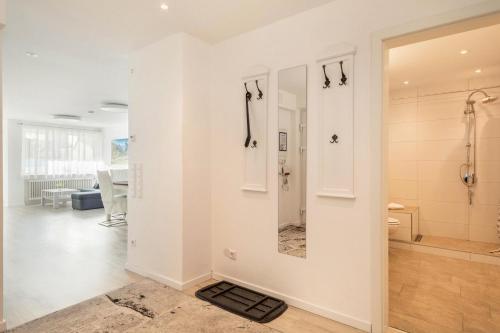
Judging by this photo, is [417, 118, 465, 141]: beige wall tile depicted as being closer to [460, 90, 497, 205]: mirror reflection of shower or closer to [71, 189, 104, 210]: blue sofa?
[460, 90, 497, 205]: mirror reflection of shower

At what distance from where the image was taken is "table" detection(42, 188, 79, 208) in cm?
790

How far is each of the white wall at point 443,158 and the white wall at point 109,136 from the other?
8138 mm

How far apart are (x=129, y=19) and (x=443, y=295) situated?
12.4ft

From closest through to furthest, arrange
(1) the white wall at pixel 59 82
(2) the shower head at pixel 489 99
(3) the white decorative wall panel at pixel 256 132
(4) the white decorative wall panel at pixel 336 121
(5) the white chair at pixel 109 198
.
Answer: (4) the white decorative wall panel at pixel 336 121, (3) the white decorative wall panel at pixel 256 132, (1) the white wall at pixel 59 82, (2) the shower head at pixel 489 99, (5) the white chair at pixel 109 198

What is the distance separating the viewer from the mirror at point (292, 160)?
242 cm

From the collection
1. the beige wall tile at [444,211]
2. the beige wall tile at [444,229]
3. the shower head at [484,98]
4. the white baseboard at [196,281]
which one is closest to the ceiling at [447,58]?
the shower head at [484,98]

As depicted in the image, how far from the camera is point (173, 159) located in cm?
282

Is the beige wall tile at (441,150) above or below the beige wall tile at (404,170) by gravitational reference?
above

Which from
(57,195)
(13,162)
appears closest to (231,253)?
(57,195)

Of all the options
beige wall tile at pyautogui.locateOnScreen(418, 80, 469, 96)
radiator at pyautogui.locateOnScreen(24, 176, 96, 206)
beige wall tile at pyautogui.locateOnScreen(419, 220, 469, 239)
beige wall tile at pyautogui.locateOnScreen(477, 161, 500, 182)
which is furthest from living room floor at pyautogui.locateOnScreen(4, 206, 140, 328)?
beige wall tile at pyautogui.locateOnScreen(418, 80, 469, 96)

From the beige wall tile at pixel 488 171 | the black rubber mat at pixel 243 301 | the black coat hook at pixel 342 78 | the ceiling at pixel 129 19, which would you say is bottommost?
the black rubber mat at pixel 243 301

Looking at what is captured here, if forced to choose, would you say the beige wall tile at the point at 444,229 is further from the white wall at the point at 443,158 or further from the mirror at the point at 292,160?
the mirror at the point at 292,160

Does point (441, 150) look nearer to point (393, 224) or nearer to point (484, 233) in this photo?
point (484, 233)

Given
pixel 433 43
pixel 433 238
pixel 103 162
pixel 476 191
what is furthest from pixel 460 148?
pixel 103 162
